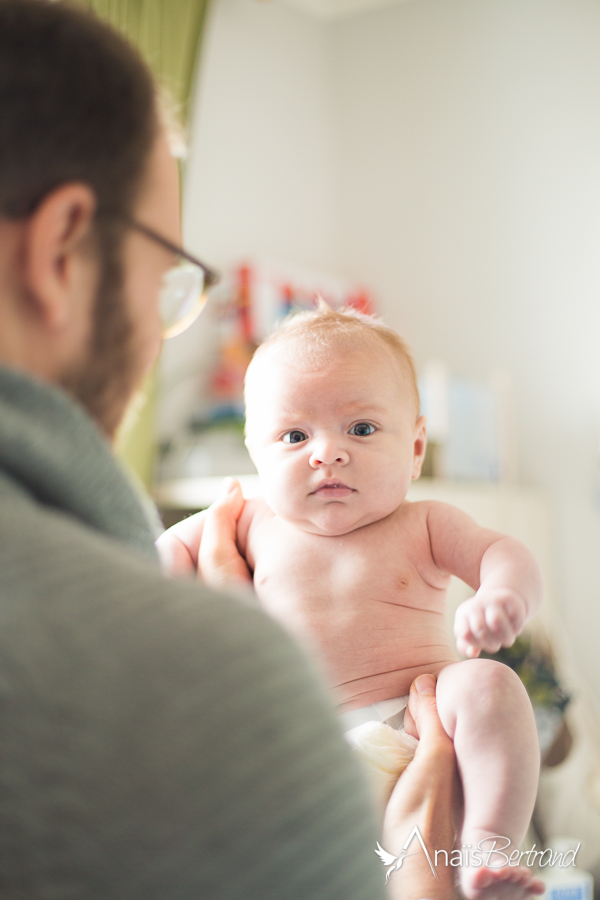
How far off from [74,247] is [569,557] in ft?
4.29

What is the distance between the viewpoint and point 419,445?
1.87ft

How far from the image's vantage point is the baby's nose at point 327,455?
51 cm

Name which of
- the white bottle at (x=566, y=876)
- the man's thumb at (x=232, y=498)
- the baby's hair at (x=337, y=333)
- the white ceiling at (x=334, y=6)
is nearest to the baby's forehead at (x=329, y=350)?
the baby's hair at (x=337, y=333)

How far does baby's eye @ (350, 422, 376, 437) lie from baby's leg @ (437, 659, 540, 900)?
0.18 m

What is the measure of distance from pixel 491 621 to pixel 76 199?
33 centimetres

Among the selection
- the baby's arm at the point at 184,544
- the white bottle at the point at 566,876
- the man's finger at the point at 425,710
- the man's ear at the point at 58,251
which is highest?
the man's ear at the point at 58,251

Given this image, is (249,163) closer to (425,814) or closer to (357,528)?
(357,528)

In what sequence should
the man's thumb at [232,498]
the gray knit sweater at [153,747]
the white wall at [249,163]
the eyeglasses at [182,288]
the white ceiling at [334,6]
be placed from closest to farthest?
the gray knit sweater at [153,747] → the eyeglasses at [182,288] → the man's thumb at [232,498] → the white ceiling at [334,6] → the white wall at [249,163]

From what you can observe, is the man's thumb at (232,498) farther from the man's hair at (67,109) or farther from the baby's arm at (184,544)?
the man's hair at (67,109)

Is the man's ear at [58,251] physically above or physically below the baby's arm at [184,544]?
above

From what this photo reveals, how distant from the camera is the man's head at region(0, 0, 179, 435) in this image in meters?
0.37

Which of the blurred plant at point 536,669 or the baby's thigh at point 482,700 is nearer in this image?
the baby's thigh at point 482,700

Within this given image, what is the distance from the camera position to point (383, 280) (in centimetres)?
184

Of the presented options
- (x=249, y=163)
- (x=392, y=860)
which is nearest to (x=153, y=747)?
(x=392, y=860)
